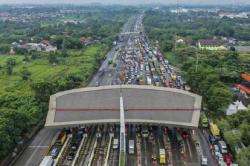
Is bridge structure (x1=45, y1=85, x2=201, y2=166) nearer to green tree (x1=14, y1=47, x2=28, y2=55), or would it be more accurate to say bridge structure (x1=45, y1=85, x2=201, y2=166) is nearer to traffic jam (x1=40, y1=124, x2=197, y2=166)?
traffic jam (x1=40, y1=124, x2=197, y2=166)

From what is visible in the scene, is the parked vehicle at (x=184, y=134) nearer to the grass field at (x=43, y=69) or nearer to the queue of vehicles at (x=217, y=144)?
the queue of vehicles at (x=217, y=144)

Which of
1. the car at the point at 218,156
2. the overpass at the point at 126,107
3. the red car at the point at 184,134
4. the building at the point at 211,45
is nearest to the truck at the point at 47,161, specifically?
the overpass at the point at 126,107

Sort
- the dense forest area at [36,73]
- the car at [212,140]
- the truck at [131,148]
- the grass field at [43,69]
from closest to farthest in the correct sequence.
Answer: the truck at [131,148]
the dense forest area at [36,73]
the car at [212,140]
the grass field at [43,69]

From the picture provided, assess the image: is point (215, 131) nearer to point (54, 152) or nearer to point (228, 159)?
point (228, 159)

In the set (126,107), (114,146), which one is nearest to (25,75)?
(126,107)

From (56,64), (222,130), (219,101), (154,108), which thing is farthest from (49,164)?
(56,64)

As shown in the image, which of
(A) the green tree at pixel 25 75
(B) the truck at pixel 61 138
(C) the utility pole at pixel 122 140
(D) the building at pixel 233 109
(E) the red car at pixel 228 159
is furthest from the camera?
(A) the green tree at pixel 25 75

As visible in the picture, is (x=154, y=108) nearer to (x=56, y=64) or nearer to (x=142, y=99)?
(x=142, y=99)
